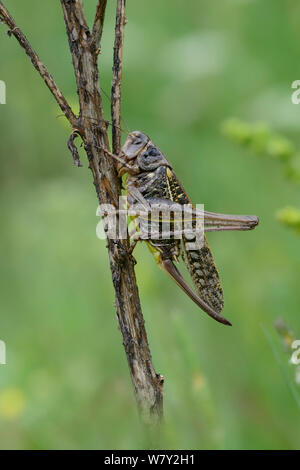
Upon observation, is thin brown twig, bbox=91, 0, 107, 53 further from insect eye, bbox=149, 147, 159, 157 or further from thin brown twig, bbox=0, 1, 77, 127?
insect eye, bbox=149, 147, 159, 157

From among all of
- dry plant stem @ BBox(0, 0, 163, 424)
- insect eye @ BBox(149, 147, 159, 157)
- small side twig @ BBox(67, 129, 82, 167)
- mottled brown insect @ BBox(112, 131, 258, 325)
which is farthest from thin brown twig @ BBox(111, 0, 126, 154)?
insect eye @ BBox(149, 147, 159, 157)

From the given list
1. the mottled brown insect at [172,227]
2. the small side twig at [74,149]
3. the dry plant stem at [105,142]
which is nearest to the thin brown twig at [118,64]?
the dry plant stem at [105,142]

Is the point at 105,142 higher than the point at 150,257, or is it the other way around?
the point at 150,257

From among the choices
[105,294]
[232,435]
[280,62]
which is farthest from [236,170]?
[232,435]

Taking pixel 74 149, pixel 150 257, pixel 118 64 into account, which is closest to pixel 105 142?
pixel 74 149

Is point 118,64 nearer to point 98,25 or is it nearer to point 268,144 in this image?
point 98,25

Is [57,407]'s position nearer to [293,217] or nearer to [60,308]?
[60,308]
